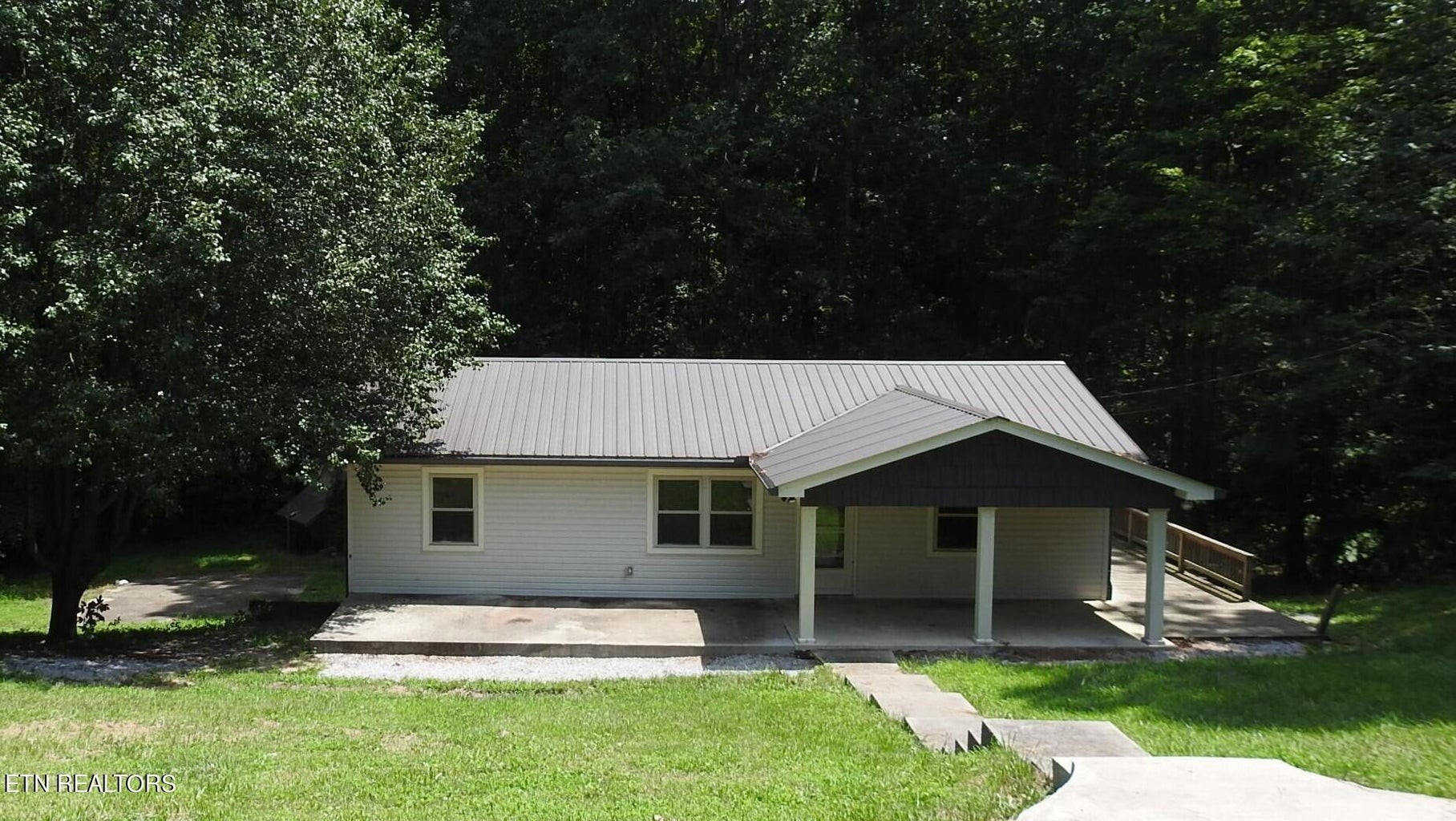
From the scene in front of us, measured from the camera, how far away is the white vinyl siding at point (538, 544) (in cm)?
1606

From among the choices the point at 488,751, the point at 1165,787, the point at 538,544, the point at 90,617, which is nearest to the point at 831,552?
the point at 538,544

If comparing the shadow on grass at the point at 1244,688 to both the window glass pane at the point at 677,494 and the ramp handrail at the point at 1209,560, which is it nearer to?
the ramp handrail at the point at 1209,560

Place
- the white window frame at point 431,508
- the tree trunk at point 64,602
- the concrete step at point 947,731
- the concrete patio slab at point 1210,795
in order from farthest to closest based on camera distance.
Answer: the white window frame at point 431,508 < the tree trunk at point 64,602 < the concrete step at point 947,731 < the concrete patio slab at point 1210,795

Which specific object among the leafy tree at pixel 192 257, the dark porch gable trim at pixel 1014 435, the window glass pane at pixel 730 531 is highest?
the leafy tree at pixel 192 257

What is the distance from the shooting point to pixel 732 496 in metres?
16.2

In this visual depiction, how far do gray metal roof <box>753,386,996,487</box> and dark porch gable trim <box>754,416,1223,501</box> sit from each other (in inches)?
2.5

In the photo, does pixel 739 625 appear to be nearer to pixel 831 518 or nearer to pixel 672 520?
pixel 672 520

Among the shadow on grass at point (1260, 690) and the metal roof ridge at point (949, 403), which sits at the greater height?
the metal roof ridge at point (949, 403)

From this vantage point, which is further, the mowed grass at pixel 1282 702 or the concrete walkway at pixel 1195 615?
the concrete walkway at pixel 1195 615

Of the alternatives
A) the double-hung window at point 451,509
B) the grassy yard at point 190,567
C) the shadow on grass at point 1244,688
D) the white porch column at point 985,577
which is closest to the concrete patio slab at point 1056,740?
the shadow on grass at point 1244,688

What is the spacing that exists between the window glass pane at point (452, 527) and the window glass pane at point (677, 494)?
280 cm

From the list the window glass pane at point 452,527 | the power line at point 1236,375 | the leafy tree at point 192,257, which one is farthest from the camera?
the power line at point 1236,375

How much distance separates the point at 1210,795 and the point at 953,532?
1048 centimetres

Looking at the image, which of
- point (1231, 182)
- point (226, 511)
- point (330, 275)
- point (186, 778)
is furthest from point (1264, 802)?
point (226, 511)
